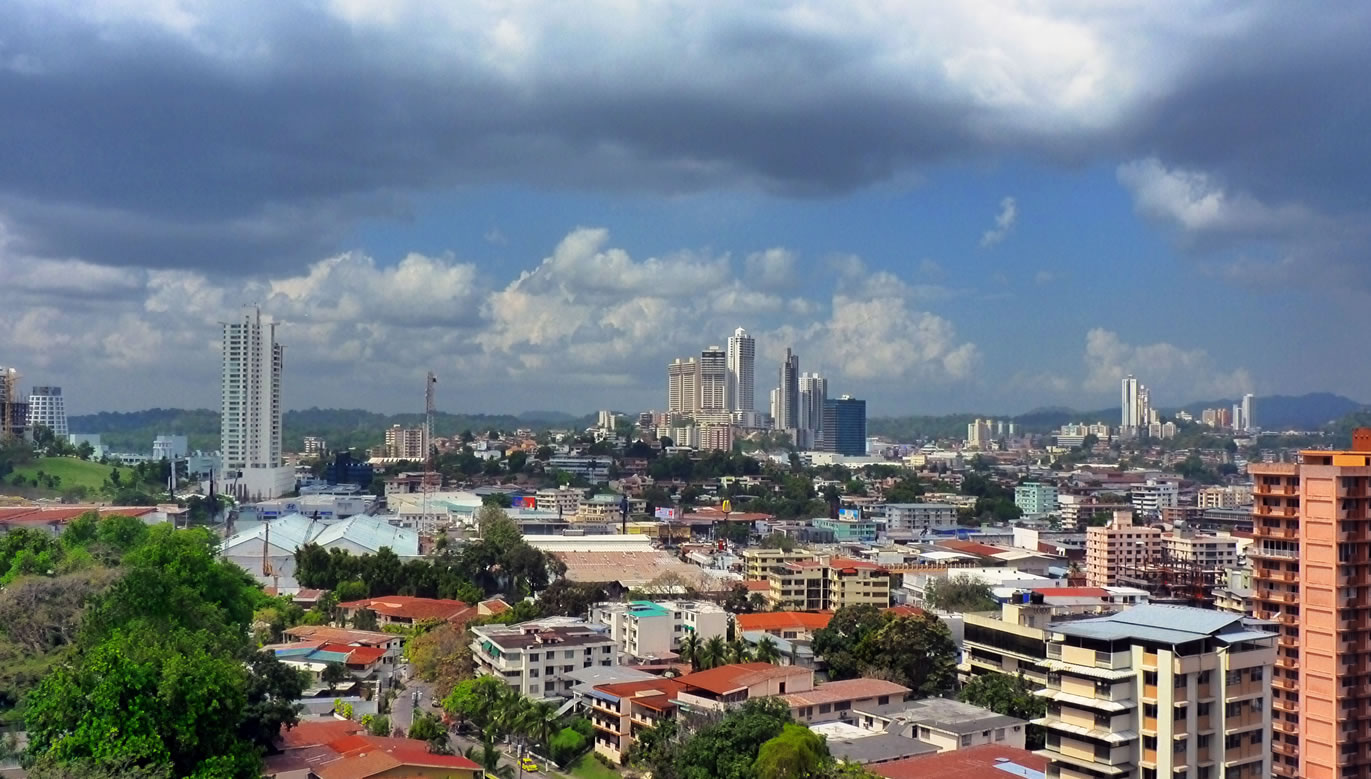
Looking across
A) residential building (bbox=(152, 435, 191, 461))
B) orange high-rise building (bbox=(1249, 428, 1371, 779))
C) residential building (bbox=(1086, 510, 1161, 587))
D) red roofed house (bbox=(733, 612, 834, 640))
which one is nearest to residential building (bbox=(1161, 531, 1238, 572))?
residential building (bbox=(1086, 510, 1161, 587))

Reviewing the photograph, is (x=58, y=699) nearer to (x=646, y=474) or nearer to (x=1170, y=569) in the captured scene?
(x=1170, y=569)

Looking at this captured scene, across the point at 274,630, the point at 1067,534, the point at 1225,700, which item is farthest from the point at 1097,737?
the point at 1067,534

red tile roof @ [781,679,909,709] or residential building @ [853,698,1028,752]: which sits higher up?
red tile roof @ [781,679,909,709]

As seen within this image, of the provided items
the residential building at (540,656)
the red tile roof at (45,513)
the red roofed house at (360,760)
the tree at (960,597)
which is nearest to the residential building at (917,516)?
the tree at (960,597)

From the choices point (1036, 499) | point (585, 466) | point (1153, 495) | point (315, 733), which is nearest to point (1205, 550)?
point (1036, 499)

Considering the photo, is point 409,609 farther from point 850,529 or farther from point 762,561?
point 850,529

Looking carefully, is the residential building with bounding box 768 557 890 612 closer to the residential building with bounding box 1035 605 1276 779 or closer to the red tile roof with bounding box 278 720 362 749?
the red tile roof with bounding box 278 720 362 749
